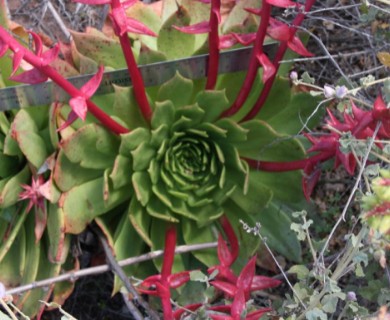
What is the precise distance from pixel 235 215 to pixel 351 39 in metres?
0.65

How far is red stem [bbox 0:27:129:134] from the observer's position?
43.6 inches

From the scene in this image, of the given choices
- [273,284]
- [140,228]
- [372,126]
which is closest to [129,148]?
[140,228]

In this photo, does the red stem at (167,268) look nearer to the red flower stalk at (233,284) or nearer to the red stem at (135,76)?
the red flower stalk at (233,284)

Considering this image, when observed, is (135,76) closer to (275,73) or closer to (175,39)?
(175,39)

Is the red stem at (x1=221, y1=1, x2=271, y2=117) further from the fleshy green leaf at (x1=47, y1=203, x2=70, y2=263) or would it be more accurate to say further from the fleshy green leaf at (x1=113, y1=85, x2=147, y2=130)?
the fleshy green leaf at (x1=47, y1=203, x2=70, y2=263)

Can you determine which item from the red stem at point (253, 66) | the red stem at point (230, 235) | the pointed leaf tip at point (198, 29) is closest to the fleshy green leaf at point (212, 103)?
the red stem at point (253, 66)

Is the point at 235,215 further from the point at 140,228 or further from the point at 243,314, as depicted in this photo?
the point at 243,314

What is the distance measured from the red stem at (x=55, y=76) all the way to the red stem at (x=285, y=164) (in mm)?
312

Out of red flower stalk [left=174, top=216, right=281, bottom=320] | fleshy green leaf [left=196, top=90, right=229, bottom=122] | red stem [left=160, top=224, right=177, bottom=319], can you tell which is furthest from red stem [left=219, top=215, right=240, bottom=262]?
fleshy green leaf [left=196, top=90, right=229, bottom=122]

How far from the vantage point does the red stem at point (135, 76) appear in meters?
1.23

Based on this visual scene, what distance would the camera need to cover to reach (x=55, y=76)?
3.90 feet

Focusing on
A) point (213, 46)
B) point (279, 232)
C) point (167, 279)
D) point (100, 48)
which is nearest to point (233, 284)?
point (167, 279)

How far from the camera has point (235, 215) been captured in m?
1.51

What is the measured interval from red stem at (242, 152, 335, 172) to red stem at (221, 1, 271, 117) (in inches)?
5.2
